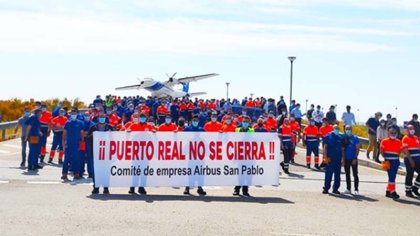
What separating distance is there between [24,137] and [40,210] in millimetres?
9026

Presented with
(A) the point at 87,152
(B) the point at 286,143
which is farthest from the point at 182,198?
(B) the point at 286,143

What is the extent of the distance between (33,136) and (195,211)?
853 cm

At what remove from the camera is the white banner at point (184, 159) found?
1623 centimetres

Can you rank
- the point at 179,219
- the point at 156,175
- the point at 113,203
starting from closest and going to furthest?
the point at 179,219, the point at 113,203, the point at 156,175

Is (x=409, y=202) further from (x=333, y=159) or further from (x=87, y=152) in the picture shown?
(x=87, y=152)

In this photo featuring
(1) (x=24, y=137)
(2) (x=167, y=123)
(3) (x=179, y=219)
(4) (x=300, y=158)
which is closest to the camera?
(3) (x=179, y=219)

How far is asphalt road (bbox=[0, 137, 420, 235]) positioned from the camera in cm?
1129

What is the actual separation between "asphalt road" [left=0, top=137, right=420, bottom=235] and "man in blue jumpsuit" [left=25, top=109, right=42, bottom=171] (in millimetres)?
1364

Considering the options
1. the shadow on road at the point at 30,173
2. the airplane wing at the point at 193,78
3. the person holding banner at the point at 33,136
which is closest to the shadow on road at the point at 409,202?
the shadow on road at the point at 30,173

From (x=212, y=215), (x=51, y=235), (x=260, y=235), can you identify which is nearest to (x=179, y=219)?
(x=212, y=215)

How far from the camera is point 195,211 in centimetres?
1336

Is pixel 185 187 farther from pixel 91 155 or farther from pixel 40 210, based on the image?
pixel 40 210

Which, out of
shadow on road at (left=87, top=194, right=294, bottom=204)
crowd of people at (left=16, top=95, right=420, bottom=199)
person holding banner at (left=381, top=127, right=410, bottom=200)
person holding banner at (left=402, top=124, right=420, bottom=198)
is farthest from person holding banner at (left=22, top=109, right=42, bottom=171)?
person holding banner at (left=402, top=124, right=420, bottom=198)

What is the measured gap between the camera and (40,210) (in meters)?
12.8
